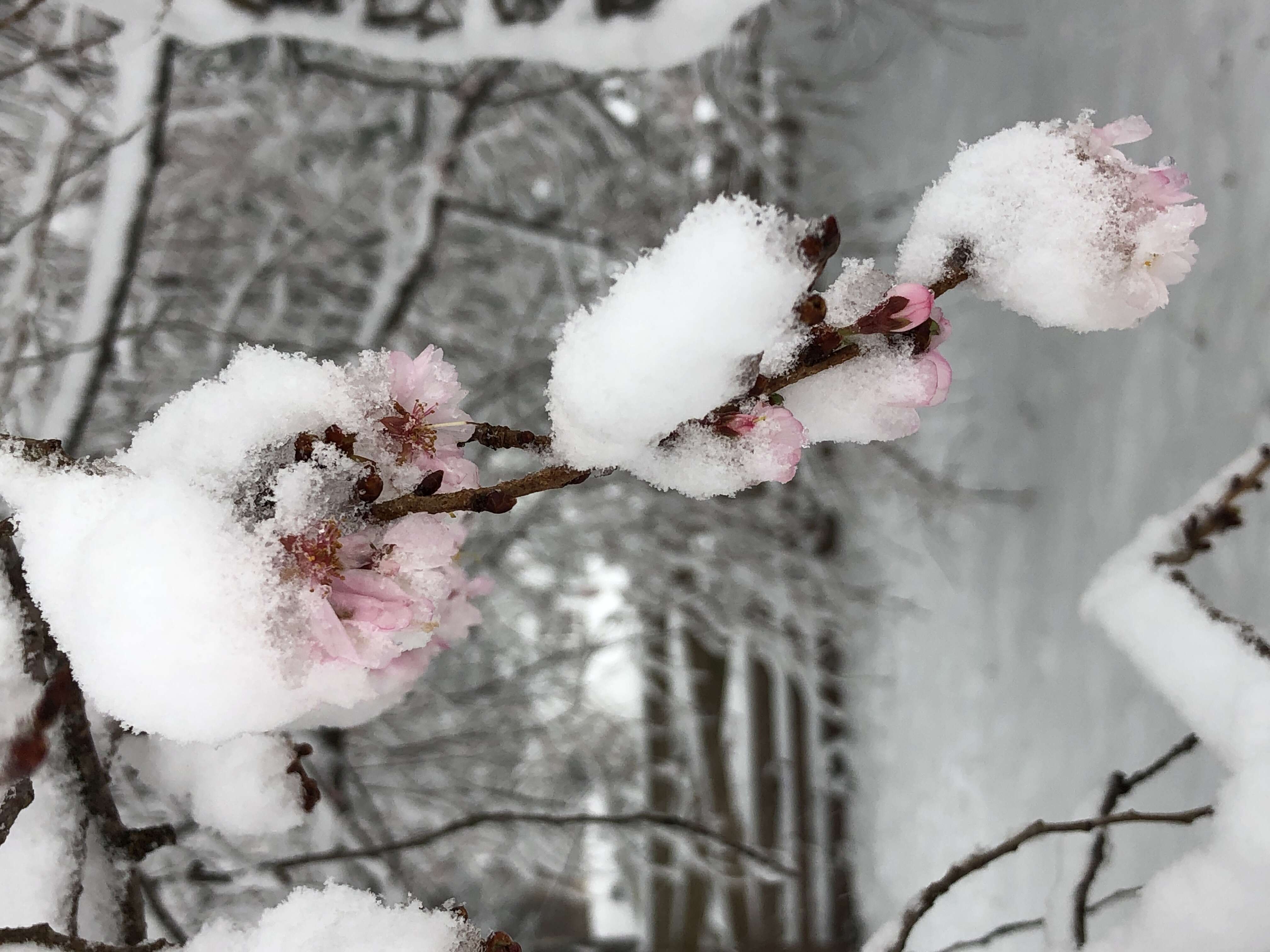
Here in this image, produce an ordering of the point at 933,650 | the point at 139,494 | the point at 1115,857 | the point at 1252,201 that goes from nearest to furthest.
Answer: the point at 139,494, the point at 1252,201, the point at 1115,857, the point at 933,650

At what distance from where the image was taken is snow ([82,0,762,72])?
2.53 ft

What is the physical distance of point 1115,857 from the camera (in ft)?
4.16

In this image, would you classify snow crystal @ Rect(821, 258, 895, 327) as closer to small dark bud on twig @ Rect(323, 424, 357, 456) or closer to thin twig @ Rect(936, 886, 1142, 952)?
small dark bud on twig @ Rect(323, 424, 357, 456)

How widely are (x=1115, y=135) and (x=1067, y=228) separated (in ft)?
0.21

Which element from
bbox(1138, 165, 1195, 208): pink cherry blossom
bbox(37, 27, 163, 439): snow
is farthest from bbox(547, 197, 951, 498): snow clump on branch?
bbox(37, 27, 163, 439): snow

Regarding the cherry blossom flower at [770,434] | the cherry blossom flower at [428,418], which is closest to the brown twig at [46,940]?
the cherry blossom flower at [428,418]

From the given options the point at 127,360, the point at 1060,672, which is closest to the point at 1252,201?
the point at 1060,672

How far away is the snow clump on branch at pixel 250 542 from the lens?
0.30m

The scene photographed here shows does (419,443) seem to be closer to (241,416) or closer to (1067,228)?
(241,416)

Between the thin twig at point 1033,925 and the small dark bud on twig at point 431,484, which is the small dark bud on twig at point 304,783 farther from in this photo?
the thin twig at point 1033,925

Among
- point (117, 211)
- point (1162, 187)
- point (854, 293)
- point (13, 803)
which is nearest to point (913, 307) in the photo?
point (854, 293)

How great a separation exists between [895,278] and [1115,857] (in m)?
1.36

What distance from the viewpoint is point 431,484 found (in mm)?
336

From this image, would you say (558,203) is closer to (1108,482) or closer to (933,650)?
(1108,482)
